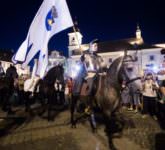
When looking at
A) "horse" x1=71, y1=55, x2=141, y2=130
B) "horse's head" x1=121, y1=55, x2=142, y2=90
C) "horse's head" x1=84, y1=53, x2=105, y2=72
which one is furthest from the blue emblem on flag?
"horse's head" x1=121, y1=55, x2=142, y2=90

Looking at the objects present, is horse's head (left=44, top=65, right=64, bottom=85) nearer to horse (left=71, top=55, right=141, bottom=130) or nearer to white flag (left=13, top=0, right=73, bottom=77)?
white flag (left=13, top=0, right=73, bottom=77)

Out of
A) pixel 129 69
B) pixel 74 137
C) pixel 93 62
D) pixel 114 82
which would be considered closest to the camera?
pixel 129 69

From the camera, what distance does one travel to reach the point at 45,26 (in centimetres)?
714

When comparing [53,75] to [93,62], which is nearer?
[93,62]

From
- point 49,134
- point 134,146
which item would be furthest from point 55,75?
point 134,146

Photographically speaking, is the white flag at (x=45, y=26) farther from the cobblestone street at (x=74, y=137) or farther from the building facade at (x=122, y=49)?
the building facade at (x=122, y=49)

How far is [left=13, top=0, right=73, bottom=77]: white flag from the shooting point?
7011 millimetres

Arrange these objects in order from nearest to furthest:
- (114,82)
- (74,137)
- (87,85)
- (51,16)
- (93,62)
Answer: (114,82)
(74,137)
(87,85)
(93,62)
(51,16)

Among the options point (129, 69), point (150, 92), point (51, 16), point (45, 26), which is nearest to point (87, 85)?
point (129, 69)

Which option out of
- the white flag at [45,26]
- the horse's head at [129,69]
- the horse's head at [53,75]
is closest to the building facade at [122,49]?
the horse's head at [53,75]

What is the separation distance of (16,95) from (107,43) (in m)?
57.3

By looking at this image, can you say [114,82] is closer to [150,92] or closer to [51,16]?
Result: [51,16]

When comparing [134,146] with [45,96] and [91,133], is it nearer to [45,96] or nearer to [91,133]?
[91,133]

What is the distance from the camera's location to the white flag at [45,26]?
701 cm
